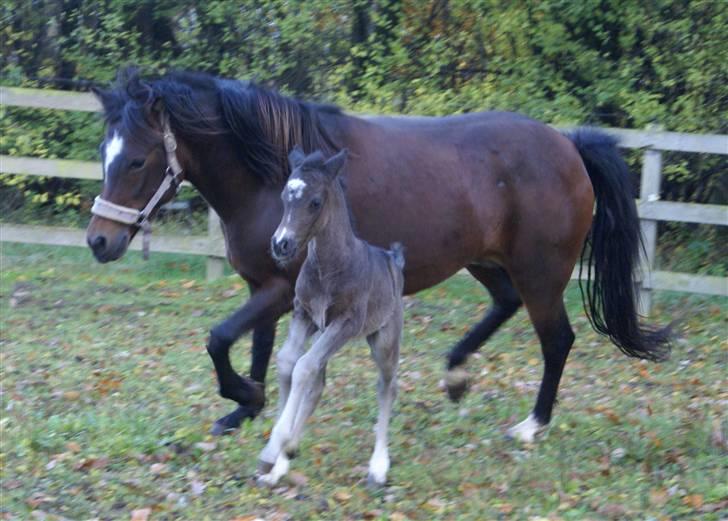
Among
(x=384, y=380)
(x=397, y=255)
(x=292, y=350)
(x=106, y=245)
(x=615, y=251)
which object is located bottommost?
(x=615, y=251)

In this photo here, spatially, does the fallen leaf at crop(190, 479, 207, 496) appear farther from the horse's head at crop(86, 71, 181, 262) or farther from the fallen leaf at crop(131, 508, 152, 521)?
the horse's head at crop(86, 71, 181, 262)

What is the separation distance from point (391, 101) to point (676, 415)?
5359 mm

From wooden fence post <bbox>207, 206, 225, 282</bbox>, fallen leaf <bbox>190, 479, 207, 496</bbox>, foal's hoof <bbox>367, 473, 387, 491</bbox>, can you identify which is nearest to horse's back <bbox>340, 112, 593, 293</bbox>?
foal's hoof <bbox>367, 473, 387, 491</bbox>

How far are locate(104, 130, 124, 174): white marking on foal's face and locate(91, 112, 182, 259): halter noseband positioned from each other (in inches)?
7.6

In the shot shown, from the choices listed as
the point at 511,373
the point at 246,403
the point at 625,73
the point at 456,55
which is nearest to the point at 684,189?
the point at 625,73

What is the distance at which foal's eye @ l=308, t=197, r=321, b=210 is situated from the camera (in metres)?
4.29

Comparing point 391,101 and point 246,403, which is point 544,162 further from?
point 391,101

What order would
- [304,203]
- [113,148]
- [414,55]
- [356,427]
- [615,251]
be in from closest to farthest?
[304,203] < [113,148] < [356,427] < [615,251] < [414,55]

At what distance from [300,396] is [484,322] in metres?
2.05

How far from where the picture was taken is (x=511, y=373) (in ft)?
23.2

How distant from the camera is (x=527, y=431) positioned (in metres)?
5.62

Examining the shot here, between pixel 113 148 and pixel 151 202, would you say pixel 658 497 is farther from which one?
pixel 113 148

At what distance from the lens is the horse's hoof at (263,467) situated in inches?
184

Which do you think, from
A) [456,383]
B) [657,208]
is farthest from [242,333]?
[657,208]
